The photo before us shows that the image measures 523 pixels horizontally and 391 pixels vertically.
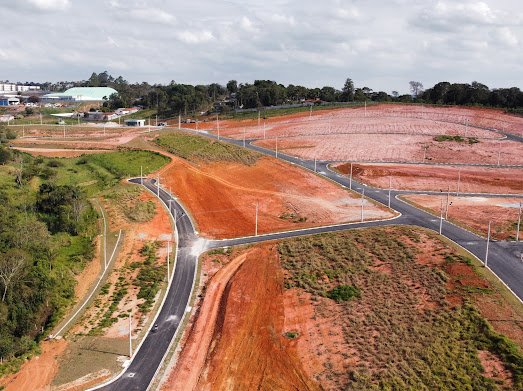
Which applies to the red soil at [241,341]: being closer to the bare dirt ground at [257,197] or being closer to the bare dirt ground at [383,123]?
the bare dirt ground at [257,197]

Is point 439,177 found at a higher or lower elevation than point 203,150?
lower

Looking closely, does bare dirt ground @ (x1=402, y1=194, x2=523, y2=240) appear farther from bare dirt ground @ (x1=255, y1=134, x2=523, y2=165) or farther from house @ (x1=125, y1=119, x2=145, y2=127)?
house @ (x1=125, y1=119, x2=145, y2=127)

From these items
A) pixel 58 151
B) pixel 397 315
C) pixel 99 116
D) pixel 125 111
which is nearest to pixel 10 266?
pixel 397 315

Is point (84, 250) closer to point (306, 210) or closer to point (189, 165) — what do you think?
point (306, 210)

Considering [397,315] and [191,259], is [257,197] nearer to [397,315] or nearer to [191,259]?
[191,259]

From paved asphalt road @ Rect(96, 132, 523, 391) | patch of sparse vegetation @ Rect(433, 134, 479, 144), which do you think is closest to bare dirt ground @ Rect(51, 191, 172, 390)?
paved asphalt road @ Rect(96, 132, 523, 391)

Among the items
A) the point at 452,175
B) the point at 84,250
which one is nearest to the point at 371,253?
the point at 84,250
